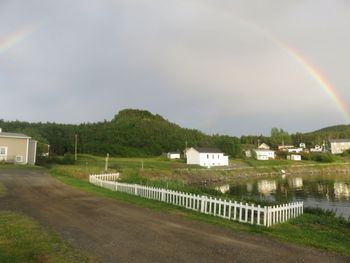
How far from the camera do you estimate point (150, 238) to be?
10406mm

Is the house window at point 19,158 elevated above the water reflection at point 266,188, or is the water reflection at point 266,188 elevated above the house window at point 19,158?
the house window at point 19,158

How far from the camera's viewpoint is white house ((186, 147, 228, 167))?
91.1 metres

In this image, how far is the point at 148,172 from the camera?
57094 millimetres

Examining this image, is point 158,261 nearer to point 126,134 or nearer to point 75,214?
point 75,214

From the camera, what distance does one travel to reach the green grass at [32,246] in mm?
8289

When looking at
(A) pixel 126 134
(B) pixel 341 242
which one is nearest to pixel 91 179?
(B) pixel 341 242

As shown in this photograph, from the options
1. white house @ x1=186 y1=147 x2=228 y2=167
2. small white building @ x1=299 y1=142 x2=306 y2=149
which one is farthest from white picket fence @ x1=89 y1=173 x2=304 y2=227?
small white building @ x1=299 y1=142 x2=306 y2=149

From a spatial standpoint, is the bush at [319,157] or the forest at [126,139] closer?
the forest at [126,139]

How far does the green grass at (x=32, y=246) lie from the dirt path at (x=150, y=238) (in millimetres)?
410

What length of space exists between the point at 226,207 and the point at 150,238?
283 inches

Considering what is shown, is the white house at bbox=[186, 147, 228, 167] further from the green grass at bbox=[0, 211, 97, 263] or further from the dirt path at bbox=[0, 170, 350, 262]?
the green grass at bbox=[0, 211, 97, 263]

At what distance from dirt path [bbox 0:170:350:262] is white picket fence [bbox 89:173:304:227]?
214 centimetres

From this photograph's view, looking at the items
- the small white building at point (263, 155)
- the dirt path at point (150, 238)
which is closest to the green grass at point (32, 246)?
the dirt path at point (150, 238)

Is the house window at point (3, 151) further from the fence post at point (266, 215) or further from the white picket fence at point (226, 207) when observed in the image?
the fence post at point (266, 215)
